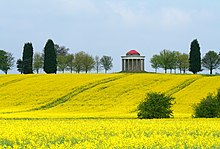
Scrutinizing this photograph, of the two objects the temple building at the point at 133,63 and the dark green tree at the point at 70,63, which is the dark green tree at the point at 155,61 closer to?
the dark green tree at the point at 70,63

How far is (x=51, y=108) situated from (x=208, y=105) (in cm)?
1947

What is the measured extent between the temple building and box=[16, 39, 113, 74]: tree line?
13601 millimetres

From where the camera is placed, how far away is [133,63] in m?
111

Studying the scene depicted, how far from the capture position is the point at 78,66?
454 ft

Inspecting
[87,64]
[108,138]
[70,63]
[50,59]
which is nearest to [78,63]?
[87,64]

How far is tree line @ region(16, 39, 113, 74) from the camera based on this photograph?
104 meters

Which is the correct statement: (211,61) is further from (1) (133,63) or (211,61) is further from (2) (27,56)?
(2) (27,56)

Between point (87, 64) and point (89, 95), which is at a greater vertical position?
point (87, 64)

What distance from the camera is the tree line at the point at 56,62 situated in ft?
343

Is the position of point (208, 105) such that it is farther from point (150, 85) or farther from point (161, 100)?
point (150, 85)

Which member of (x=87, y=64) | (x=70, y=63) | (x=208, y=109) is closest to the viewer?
(x=208, y=109)

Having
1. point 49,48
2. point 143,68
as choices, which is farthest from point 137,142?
point 143,68

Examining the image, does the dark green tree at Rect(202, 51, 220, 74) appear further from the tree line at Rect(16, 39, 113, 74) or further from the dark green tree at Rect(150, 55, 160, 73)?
the tree line at Rect(16, 39, 113, 74)

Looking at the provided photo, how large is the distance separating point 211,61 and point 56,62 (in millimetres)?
47894
